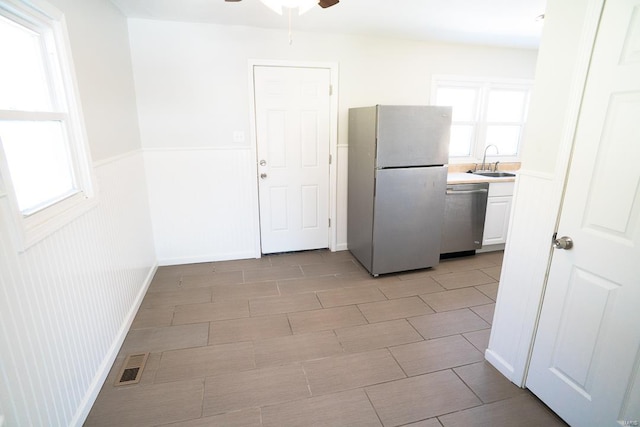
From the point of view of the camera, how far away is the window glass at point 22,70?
136cm

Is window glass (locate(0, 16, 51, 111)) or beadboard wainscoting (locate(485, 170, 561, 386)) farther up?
window glass (locate(0, 16, 51, 111))

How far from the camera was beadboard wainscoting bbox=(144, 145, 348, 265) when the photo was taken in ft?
10.6

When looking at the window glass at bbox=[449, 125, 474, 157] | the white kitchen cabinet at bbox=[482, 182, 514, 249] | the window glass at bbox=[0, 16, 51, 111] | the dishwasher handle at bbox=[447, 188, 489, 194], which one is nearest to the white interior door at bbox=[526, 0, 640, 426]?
the dishwasher handle at bbox=[447, 188, 489, 194]

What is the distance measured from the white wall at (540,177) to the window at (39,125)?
2.36 m

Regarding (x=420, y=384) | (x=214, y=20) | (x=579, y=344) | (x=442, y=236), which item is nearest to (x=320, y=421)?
(x=420, y=384)

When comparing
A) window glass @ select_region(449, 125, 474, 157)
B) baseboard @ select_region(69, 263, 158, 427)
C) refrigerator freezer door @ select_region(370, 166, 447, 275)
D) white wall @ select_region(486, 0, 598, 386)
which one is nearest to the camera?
white wall @ select_region(486, 0, 598, 386)

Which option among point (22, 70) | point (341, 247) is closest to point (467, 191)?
point (341, 247)

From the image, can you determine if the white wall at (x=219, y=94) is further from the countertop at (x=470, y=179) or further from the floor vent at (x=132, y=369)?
the floor vent at (x=132, y=369)

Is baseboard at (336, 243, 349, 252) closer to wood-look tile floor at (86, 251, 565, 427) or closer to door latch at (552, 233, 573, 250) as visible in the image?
wood-look tile floor at (86, 251, 565, 427)

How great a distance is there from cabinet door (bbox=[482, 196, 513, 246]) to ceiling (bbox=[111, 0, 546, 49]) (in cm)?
175

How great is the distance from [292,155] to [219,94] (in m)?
0.96

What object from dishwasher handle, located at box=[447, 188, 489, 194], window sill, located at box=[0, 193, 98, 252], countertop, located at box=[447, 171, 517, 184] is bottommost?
dishwasher handle, located at box=[447, 188, 489, 194]

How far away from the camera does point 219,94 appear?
3.17 metres

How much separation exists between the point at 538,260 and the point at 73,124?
2.68m
